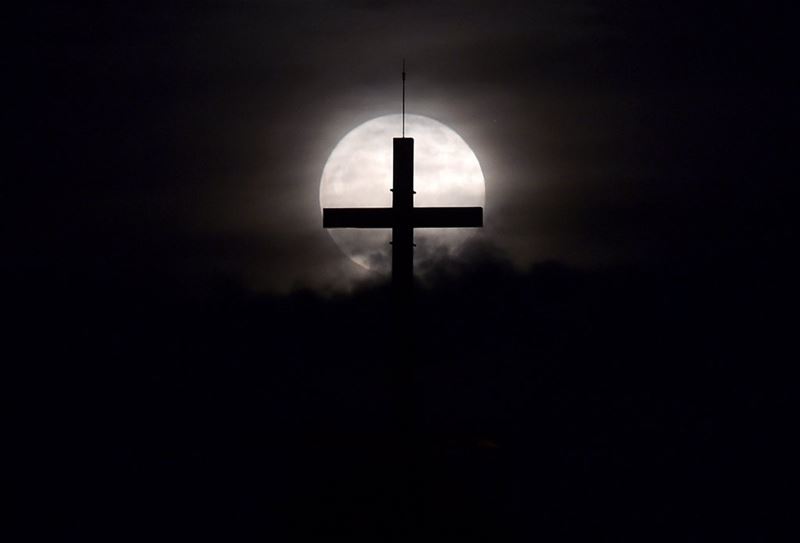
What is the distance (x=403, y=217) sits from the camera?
11516 millimetres

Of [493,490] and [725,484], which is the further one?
[725,484]

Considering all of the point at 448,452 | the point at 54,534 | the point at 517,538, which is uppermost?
the point at 448,452

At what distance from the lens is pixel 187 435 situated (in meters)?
22.4

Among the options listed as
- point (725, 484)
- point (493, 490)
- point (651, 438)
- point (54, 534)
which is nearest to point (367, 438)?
point (493, 490)

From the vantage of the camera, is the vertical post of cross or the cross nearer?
the vertical post of cross

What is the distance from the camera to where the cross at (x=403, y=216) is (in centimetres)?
1138

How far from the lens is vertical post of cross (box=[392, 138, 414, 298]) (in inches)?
443

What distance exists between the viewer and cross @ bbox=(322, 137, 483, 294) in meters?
11.4

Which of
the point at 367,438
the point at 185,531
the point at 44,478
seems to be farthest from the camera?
the point at 44,478

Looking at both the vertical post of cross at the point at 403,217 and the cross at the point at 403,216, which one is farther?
the cross at the point at 403,216

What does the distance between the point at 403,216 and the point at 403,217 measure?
0.04 feet

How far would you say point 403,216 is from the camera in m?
11.5

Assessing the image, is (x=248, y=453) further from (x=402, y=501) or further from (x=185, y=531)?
(x=402, y=501)

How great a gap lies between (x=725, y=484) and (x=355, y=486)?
19.0 meters
